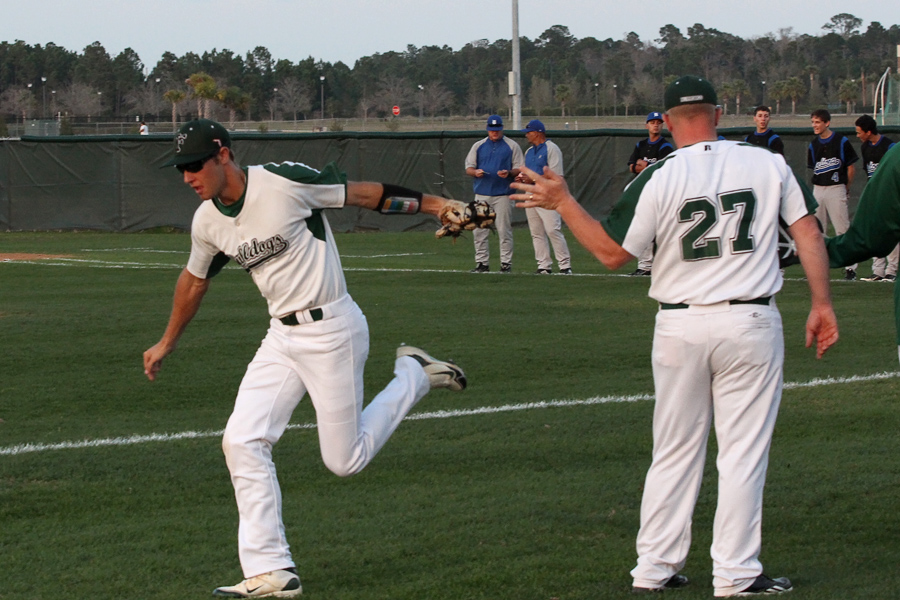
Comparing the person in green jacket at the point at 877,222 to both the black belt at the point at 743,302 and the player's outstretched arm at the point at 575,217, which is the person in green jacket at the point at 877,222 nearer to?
the black belt at the point at 743,302

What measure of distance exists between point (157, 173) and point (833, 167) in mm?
17339

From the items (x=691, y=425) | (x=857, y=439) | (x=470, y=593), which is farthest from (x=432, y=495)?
(x=857, y=439)

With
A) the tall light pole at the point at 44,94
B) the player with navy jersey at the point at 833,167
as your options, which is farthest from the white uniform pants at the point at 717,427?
the tall light pole at the point at 44,94

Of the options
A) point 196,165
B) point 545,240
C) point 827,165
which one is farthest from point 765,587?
point 545,240

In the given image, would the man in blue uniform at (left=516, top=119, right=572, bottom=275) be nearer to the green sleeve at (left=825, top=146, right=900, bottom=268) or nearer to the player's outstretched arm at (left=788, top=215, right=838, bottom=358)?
the green sleeve at (left=825, top=146, right=900, bottom=268)

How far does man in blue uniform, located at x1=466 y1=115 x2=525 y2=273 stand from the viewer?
667 inches

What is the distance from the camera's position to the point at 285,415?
4973mm

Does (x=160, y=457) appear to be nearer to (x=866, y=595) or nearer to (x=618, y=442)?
(x=618, y=442)

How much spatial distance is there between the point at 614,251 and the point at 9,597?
282cm

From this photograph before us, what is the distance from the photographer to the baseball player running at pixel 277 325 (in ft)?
15.6

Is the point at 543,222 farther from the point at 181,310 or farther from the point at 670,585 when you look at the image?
the point at 670,585

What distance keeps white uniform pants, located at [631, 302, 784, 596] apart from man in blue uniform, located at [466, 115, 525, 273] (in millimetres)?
12234

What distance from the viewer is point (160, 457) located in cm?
702

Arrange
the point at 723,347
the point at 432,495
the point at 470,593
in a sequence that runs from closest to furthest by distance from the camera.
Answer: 1. the point at 723,347
2. the point at 470,593
3. the point at 432,495
